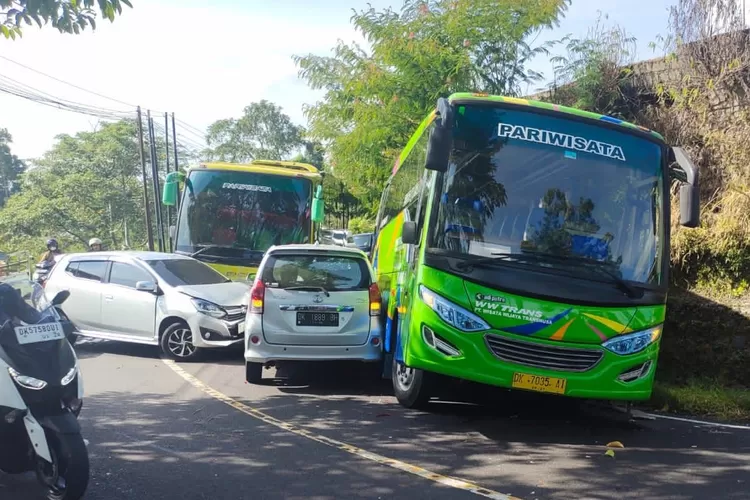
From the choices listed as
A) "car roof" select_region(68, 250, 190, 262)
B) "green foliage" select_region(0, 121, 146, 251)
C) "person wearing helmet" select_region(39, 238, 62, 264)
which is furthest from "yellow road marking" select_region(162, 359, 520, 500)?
"green foliage" select_region(0, 121, 146, 251)

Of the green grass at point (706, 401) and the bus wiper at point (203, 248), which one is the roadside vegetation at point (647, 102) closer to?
the green grass at point (706, 401)

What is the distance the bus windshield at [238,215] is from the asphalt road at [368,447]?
5128 millimetres

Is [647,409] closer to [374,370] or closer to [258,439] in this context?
[374,370]

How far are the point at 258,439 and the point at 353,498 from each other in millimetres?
1726

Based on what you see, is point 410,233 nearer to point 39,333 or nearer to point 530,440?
point 530,440

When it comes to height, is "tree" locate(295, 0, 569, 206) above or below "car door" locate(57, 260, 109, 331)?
above

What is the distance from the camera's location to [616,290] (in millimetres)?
6477

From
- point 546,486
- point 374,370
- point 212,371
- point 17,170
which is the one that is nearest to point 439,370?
point 546,486

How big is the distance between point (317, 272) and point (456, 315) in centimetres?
269

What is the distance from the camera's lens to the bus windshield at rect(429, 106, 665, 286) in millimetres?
6645

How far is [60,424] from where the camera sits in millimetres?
4535

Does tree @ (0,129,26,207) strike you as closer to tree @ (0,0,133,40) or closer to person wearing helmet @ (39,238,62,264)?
person wearing helmet @ (39,238,62,264)

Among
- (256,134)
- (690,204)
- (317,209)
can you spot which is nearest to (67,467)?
(690,204)

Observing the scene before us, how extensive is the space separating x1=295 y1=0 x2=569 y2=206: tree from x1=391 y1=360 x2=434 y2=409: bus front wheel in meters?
7.49
